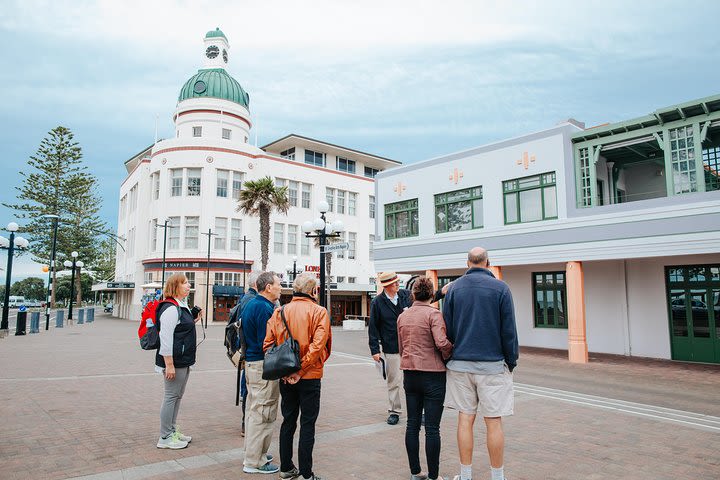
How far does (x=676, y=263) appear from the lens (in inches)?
616

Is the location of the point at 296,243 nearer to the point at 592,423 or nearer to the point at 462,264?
the point at 462,264

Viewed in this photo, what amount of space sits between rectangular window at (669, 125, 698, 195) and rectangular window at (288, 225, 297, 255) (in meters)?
35.0

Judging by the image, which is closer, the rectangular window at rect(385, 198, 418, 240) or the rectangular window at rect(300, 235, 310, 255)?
the rectangular window at rect(385, 198, 418, 240)

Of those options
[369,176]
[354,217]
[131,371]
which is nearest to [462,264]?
[131,371]

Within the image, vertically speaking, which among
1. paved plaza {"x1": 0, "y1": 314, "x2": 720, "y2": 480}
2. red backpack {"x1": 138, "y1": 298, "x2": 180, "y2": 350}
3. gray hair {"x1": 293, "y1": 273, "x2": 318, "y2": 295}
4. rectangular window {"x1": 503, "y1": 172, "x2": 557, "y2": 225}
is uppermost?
rectangular window {"x1": 503, "y1": 172, "x2": 557, "y2": 225}

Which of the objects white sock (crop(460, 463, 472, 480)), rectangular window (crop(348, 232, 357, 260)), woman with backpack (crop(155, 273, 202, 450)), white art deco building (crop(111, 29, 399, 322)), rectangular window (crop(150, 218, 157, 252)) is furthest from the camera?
rectangular window (crop(348, 232, 357, 260))

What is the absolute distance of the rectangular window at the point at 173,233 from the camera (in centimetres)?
4116

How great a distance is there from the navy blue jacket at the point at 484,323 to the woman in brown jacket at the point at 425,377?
165mm

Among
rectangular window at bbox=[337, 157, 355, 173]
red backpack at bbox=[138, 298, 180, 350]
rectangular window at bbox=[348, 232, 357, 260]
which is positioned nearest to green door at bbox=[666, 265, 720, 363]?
red backpack at bbox=[138, 298, 180, 350]

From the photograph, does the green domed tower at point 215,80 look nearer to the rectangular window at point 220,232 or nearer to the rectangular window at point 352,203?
the rectangular window at point 220,232

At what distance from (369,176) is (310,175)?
8.91 metres

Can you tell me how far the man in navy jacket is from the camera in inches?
166

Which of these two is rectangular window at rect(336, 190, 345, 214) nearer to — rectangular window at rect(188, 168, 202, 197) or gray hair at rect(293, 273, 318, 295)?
rectangular window at rect(188, 168, 202, 197)

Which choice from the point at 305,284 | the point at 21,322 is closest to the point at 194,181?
the point at 21,322
